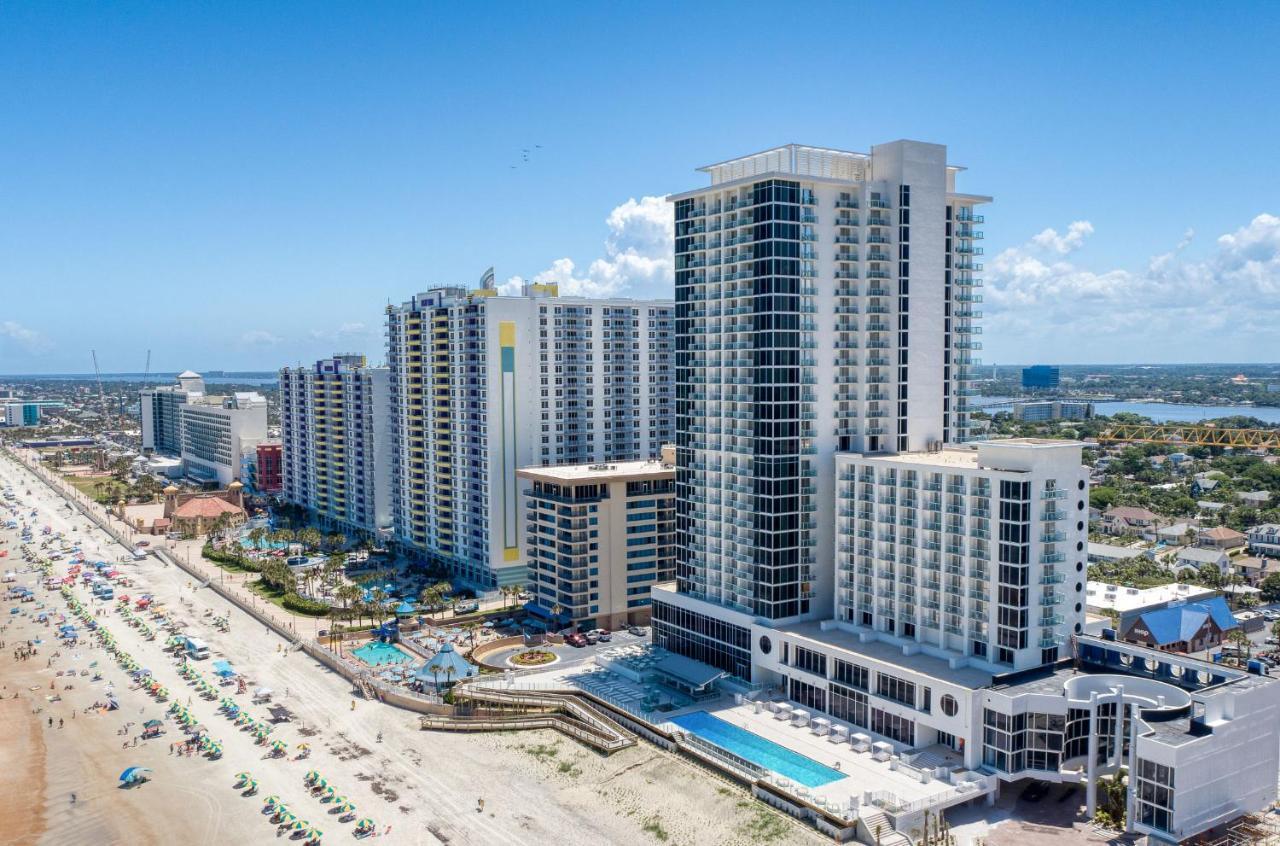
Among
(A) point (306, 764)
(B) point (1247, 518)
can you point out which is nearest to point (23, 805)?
(A) point (306, 764)

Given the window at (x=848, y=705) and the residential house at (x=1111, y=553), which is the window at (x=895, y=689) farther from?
the residential house at (x=1111, y=553)

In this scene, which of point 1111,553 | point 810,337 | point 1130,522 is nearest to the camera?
point 810,337

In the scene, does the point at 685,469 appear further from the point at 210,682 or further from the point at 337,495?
the point at 337,495

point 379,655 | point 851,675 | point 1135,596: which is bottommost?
point 379,655

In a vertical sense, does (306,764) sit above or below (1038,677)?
below

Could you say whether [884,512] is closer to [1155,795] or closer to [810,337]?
[810,337]

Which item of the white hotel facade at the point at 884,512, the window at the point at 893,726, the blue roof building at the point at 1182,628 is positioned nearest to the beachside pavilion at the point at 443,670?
the white hotel facade at the point at 884,512

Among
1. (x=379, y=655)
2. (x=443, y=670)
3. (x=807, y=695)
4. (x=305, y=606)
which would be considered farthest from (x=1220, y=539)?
(x=305, y=606)
